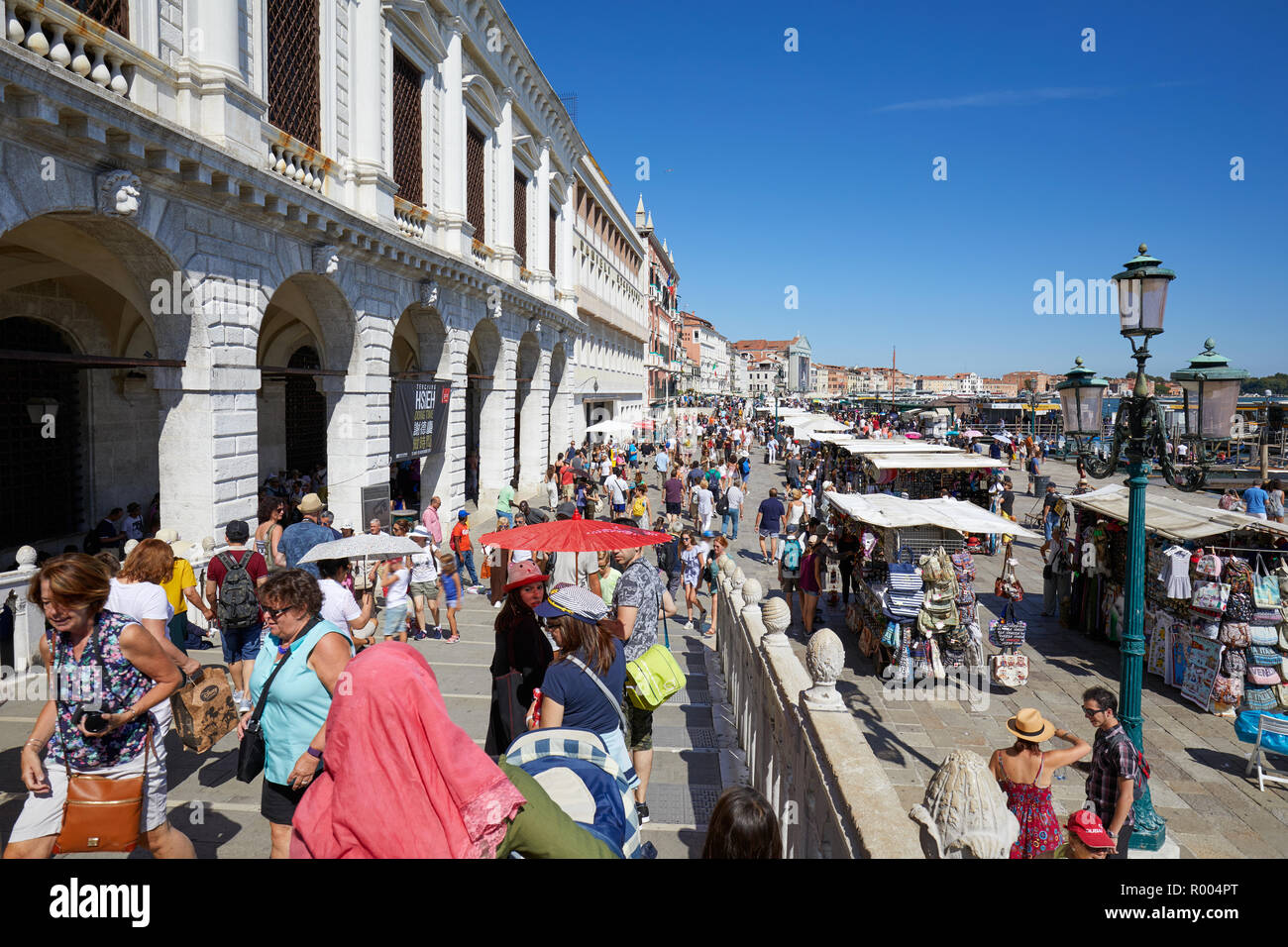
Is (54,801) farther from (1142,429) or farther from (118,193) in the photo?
(1142,429)

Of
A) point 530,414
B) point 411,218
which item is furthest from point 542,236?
point 411,218

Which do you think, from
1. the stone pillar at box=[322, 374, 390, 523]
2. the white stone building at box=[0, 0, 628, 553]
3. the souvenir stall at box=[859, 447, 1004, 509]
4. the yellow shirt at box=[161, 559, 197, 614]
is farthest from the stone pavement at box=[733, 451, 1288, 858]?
the white stone building at box=[0, 0, 628, 553]

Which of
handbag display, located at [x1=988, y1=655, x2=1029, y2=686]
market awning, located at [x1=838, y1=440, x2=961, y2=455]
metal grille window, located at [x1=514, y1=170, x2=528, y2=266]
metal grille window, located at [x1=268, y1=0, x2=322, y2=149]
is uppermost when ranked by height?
metal grille window, located at [x1=514, y1=170, x2=528, y2=266]

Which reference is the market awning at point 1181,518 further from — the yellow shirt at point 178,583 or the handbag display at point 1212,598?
the yellow shirt at point 178,583

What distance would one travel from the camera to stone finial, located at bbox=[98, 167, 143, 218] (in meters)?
7.57

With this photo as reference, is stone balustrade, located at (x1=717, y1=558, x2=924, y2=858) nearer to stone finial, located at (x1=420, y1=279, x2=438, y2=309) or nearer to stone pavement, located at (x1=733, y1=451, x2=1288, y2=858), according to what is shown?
stone pavement, located at (x1=733, y1=451, x2=1288, y2=858)

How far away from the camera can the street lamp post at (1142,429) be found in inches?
203

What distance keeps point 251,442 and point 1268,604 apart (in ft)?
39.9

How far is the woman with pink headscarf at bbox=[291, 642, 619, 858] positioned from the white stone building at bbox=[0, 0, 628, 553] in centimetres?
711

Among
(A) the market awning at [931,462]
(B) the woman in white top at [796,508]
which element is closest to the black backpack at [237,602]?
(B) the woman in white top at [796,508]

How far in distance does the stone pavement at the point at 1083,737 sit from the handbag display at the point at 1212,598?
3.43 feet

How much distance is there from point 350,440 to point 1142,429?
1199 centimetres

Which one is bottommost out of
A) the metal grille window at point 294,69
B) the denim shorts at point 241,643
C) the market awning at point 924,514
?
the denim shorts at point 241,643
